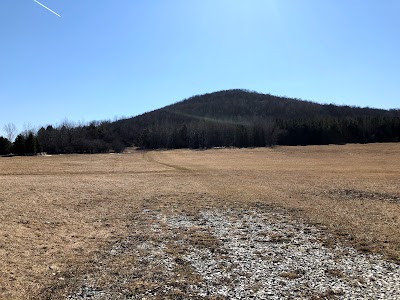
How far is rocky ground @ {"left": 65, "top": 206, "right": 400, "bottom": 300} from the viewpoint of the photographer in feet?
25.0

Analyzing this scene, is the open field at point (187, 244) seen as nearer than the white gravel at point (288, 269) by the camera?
No

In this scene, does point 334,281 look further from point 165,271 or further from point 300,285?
point 165,271

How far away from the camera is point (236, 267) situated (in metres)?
9.30

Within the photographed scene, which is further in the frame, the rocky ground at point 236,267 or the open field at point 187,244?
the open field at point 187,244

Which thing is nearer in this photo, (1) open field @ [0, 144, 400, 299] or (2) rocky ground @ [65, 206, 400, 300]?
(2) rocky ground @ [65, 206, 400, 300]

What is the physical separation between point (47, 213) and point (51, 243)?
4.93m

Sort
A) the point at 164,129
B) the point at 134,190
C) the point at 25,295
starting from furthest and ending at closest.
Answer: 1. the point at 164,129
2. the point at 134,190
3. the point at 25,295

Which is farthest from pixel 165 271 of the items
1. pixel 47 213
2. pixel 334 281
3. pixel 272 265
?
pixel 47 213

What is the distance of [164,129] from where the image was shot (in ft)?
474

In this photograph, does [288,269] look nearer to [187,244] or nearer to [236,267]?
[236,267]

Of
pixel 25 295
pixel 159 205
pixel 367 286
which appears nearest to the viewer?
pixel 25 295

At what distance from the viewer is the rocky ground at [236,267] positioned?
7.62 meters

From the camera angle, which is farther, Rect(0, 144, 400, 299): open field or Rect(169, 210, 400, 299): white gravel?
Rect(0, 144, 400, 299): open field

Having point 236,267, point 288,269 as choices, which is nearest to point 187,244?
point 236,267
